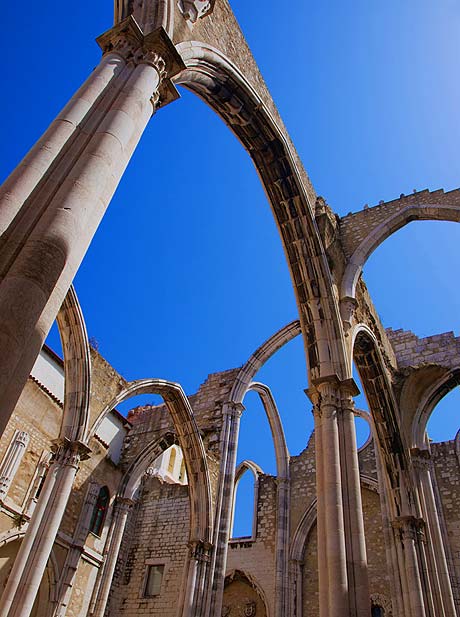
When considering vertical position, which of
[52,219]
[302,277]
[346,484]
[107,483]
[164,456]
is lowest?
[52,219]

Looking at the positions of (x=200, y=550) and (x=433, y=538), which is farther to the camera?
(x=200, y=550)

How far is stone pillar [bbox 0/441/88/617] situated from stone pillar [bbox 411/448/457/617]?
720 cm

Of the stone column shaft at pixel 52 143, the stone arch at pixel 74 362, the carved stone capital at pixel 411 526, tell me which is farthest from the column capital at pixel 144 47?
the carved stone capital at pixel 411 526

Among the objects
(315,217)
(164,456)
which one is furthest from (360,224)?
(164,456)

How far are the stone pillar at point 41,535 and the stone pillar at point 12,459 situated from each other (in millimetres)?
1764

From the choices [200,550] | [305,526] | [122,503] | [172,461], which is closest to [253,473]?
[305,526]

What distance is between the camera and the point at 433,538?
10.9 meters

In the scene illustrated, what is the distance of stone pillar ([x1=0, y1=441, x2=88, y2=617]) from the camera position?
8.24 metres

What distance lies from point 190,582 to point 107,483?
14.4 ft

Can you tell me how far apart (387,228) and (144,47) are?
22.7ft

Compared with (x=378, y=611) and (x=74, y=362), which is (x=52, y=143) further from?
(x=378, y=611)

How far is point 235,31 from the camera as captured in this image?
7.44 m

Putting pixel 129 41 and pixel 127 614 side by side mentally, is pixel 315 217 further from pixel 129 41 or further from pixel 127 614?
pixel 127 614

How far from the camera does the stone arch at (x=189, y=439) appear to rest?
39.7 ft
